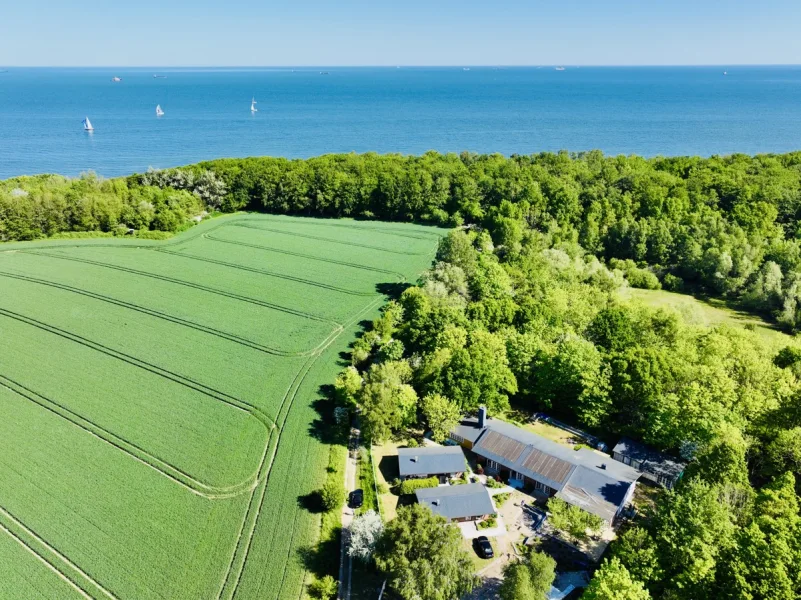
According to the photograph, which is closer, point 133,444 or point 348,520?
point 348,520

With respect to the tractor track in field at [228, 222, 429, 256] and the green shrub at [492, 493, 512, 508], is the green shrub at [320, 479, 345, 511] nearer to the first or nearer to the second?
the green shrub at [492, 493, 512, 508]

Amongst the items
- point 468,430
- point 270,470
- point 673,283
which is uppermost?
point 673,283

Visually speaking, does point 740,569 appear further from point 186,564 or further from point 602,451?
point 186,564

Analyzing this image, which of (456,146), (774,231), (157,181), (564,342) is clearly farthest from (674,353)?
(456,146)

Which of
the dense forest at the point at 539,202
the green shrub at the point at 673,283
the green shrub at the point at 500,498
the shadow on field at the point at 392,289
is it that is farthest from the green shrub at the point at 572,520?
the green shrub at the point at 673,283

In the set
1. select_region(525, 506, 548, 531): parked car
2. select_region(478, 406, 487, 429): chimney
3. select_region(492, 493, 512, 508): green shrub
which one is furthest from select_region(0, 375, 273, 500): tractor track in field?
select_region(525, 506, 548, 531): parked car

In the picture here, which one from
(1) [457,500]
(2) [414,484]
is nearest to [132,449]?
(2) [414,484]

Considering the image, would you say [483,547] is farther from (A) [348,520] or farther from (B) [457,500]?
(A) [348,520]
